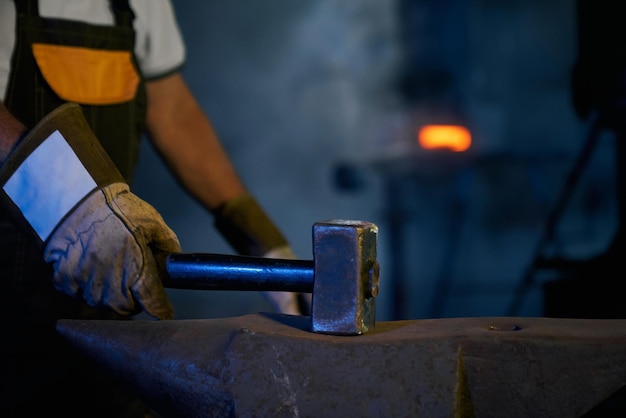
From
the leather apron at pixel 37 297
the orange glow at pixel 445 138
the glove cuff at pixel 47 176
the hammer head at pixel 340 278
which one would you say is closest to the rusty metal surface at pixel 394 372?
the hammer head at pixel 340 278

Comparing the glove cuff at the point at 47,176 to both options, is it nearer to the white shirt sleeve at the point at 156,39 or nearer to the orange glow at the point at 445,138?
the white shirt sleeve at the point at 156,39

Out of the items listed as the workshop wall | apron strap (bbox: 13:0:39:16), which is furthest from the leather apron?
the workshop wall

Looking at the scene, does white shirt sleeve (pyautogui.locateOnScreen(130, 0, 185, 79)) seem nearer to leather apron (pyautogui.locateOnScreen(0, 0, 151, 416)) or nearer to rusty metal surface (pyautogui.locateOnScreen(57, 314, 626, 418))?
leather apron (pyautogui.locateOnScreen(0, 0, 151, 416))

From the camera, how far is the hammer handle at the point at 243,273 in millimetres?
1069

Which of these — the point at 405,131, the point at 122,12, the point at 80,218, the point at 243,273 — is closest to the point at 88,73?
the point at 122,12

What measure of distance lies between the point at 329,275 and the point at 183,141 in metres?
1.03

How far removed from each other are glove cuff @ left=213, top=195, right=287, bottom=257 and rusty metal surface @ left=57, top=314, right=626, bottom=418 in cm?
69

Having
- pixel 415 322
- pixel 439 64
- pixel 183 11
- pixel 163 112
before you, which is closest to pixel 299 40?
pixel 183 11

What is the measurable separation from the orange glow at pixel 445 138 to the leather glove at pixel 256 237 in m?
3.00

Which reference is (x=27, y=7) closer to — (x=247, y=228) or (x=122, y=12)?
(x=122, y=12)

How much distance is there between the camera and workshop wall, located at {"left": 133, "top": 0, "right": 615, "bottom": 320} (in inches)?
204

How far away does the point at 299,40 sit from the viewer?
6449mm

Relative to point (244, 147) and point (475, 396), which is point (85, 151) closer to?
point (475, 396)

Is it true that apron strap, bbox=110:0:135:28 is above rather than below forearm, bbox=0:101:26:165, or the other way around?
above
